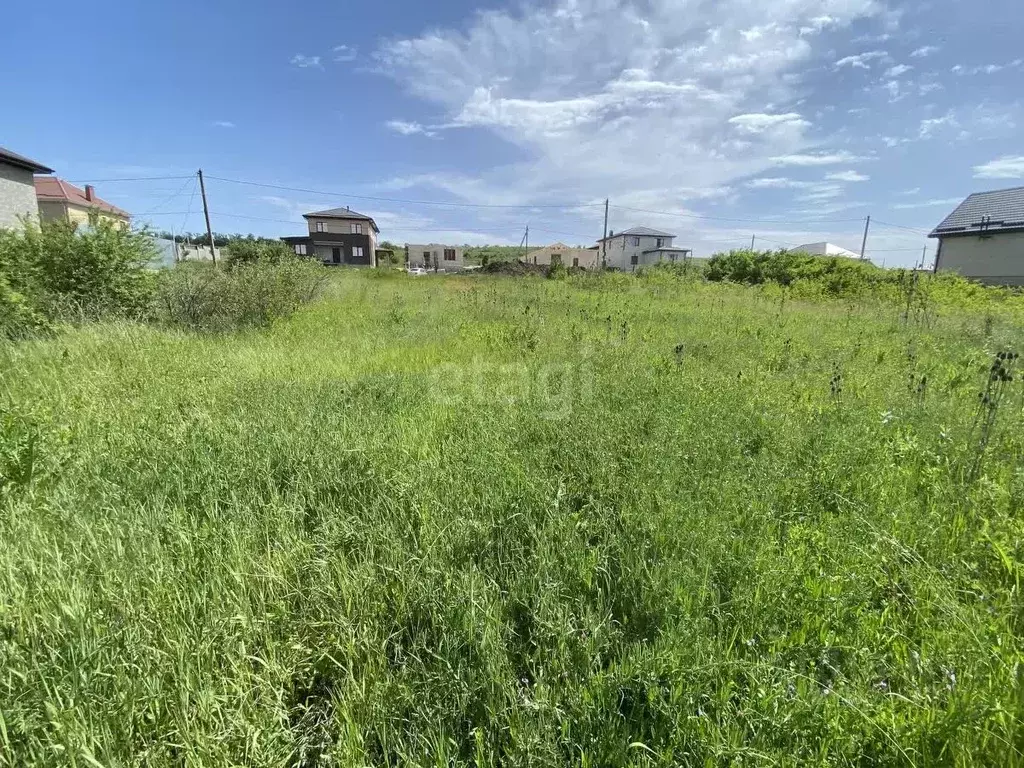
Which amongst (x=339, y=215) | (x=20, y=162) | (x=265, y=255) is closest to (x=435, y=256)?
(x=339, y=215)

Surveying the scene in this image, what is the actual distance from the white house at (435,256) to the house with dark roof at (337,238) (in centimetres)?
978

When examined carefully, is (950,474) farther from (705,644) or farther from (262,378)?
(262,378)

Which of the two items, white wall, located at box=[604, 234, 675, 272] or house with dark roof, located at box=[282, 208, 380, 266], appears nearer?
house with dark roof, located at box=[282, 208, 380, 266]

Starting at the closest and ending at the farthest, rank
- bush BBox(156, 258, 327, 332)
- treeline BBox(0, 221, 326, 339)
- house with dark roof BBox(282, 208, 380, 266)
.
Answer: treeline BBox(0, 221, 326, 339) → bush BBox(156, 258, 327, 332) → house with dark roof BBox(282, 208, 380, 266)

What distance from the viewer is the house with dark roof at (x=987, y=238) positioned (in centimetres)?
2392

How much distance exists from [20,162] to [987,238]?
158 feet

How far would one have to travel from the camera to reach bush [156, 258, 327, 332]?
28.1 ft

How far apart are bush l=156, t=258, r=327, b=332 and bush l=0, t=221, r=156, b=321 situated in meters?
0.61

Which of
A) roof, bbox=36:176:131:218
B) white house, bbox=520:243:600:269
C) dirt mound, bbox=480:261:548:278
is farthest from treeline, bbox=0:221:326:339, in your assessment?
white house, bbox=520:243:600:269

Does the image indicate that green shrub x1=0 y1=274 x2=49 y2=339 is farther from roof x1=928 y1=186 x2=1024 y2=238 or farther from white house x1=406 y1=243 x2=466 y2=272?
white house x1=406 y1=243 x2=466 y2=272

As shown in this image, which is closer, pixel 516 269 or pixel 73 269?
pixel 73 269

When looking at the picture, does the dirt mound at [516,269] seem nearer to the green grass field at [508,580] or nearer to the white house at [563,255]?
the green grass field at [508,580]

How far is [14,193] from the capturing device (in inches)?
647

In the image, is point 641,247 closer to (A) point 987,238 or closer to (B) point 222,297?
(A) point 987,238
